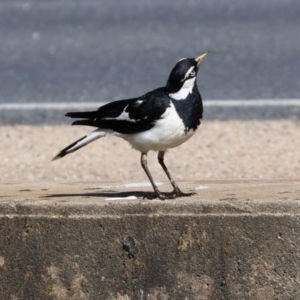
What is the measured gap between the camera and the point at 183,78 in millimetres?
3848

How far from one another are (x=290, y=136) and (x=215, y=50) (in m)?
2.71

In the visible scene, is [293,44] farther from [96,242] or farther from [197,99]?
[96,242]

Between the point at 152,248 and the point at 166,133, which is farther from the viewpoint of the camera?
the point at 166,133

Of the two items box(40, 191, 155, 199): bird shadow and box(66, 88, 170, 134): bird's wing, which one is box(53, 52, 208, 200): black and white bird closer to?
box(66, 88, 170, 134): bird's wing

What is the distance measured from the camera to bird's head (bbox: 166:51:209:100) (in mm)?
3848

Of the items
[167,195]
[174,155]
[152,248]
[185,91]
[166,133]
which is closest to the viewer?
[152,248]

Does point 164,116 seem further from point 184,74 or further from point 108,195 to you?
point 108,195

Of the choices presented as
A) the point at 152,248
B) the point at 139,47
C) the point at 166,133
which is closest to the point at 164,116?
the point at 166,133

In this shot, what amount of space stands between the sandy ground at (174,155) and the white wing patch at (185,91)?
162cm

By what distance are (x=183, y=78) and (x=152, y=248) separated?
827 millimetres

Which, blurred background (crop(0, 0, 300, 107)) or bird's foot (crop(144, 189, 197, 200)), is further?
blurred background (crop(0, 0, 300, 107))

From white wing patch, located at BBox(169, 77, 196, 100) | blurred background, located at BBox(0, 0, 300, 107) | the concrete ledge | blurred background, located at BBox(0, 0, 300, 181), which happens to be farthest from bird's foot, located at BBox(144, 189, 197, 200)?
blurred background, located at BBox(0, 0, 300, 107)

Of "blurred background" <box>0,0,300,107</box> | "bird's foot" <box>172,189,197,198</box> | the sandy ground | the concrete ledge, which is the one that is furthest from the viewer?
"blurred background" <box>0,0,300,107</box>

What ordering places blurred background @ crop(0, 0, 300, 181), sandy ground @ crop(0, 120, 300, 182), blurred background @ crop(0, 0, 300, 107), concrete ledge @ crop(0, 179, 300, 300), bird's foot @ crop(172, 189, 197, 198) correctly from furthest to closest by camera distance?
blurred background @ crop(0, 0, 300, 107), blurred background @ crop(0, 0, 300, 181), sandy ground @ crop(0, 120, 300, 182), bird's foot @ crop(172, 189, 197, 198), concrete ledge @ crop(0, 179, 300, 300)
